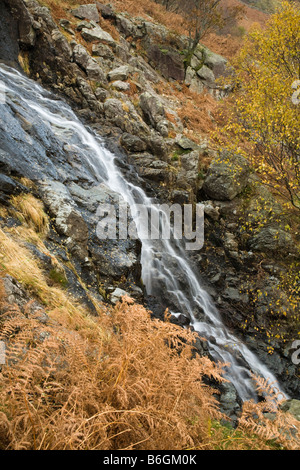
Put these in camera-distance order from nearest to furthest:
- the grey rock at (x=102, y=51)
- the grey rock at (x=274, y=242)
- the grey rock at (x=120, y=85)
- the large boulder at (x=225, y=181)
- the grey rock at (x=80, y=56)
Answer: the grey rock at (x=274, y=242) → the large boulder at (x=225, y=181) → the grey rock at (x=80, y=56) → the grey rock at (x=120, y=85) → the grey rock at (x=102, y=51)

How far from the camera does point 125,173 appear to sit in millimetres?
12492

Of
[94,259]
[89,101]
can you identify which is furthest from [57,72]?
[94,259]

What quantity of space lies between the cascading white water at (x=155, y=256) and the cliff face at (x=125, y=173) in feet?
1.72

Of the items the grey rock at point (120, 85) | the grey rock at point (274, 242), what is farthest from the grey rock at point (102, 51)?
the grey rock at point (274, 242)

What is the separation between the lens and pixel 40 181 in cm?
697

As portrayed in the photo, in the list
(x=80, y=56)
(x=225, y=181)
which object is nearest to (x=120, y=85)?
(x=80, y=56)

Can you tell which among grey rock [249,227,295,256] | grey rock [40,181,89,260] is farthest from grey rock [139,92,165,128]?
grey rock [40,181,89,260]

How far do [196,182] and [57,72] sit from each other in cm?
908

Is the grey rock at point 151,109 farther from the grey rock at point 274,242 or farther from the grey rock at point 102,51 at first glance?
the grey rock at point 274,242

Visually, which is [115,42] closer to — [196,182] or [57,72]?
[57,72]

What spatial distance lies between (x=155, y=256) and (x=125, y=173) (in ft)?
13.7

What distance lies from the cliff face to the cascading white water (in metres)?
0.52

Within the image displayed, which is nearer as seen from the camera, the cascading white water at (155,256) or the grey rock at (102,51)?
the cascading white water at (155,256)

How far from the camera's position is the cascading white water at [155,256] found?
8750 millimetres
